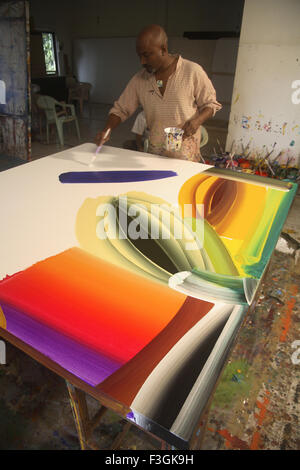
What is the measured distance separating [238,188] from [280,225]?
0.37m

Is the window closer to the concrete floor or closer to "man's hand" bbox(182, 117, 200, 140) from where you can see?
"man's hand" bbox(182, 117, 200, 140)

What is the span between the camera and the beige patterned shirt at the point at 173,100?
1875mm

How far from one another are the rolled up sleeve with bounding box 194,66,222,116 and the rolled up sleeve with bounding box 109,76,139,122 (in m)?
0.39

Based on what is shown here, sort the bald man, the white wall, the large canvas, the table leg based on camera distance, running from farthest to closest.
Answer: the white wall → the bald man → the table leg → the large canvas

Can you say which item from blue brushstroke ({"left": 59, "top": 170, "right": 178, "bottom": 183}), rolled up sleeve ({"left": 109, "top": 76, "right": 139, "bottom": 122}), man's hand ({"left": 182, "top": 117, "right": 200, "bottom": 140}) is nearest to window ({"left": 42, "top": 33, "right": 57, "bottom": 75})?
rolled up sleeve ({"left": 109, "top": 76, "right": 139, "bottom": 122})

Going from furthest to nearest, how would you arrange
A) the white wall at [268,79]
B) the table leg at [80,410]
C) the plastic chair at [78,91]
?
the plastic chair at [78,91] < the white wall at [268,79] < the table leg at [80,410]

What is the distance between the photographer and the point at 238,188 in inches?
63.4

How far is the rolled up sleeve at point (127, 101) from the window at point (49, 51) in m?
8.14

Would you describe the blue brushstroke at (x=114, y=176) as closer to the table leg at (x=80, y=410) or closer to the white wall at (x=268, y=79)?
the table leg at (x=80, y=410)

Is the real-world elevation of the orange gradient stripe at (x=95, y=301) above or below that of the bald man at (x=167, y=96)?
below

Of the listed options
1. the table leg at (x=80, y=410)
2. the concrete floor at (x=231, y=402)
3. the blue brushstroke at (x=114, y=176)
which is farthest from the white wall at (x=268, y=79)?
the table leg at (x=80, y=410)

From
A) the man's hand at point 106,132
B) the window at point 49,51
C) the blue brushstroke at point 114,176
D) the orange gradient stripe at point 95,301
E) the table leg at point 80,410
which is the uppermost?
the window at point 49,51

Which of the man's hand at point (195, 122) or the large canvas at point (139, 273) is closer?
the large canvas at point (139, 273)

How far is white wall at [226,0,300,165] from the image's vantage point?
3.45 metres
